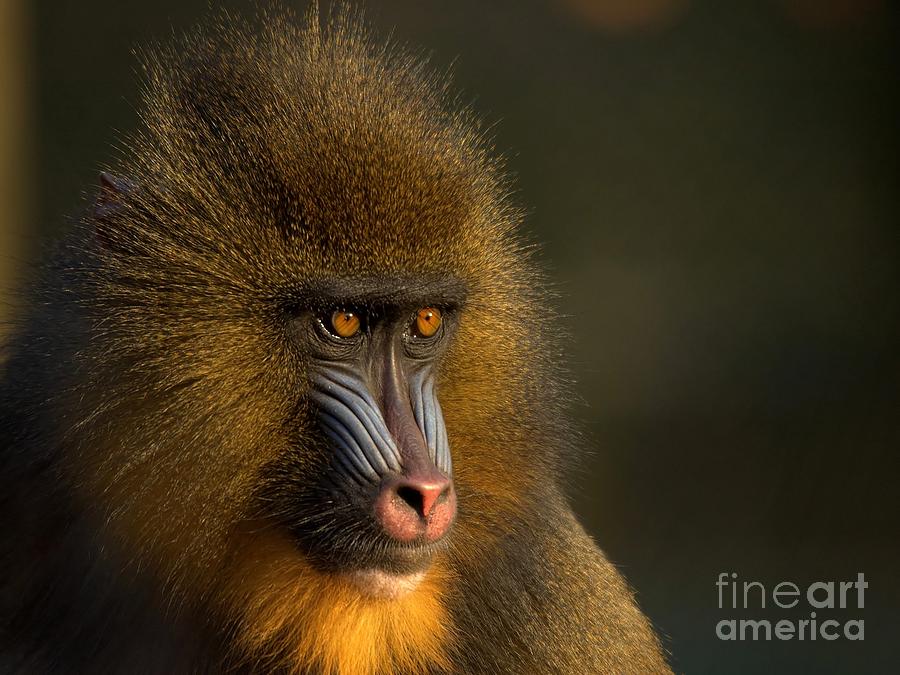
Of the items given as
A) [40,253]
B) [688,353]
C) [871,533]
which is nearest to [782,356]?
[688,353]

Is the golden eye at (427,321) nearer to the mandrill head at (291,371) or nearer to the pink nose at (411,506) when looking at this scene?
the mandrill head at (291,371)

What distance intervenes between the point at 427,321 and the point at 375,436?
0.49 meters

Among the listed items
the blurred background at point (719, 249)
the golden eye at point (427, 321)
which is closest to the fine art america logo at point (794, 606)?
the blurred background at point (719, 249)

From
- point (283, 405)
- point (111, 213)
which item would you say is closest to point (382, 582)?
point (283, 405)

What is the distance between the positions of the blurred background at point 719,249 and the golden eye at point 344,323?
403cm

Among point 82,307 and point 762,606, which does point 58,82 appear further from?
point 762,606

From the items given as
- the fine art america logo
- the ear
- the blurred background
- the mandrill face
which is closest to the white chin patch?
the mandrill face

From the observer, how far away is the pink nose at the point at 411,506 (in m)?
3.23

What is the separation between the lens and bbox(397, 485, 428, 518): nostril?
3.24m

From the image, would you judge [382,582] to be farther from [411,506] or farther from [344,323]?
[344,323]

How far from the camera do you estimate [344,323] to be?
353cm

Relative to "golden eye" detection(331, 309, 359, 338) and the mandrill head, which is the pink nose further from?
"golden eye" detection(331, 309, 359, 338)

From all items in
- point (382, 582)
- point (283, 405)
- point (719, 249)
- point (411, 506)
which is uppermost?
point (719, 249)

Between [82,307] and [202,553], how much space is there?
73 cm
